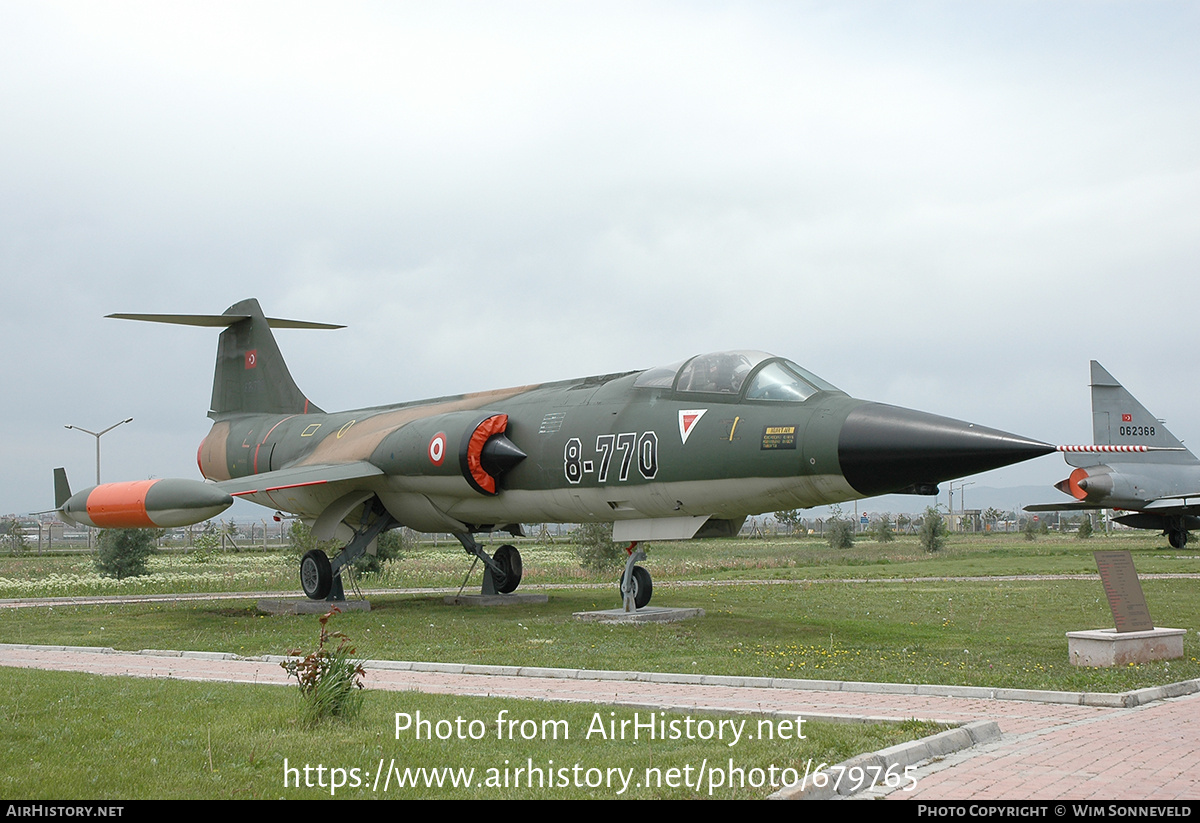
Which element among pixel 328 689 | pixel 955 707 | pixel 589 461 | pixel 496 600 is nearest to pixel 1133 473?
pixel 496 600

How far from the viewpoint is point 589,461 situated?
1468 cm

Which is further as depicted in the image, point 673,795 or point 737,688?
point 737,688

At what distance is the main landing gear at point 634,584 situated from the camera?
15.1 metres

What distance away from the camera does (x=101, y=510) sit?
15914 millimetres

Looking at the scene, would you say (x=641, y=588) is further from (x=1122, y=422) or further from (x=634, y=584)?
(x=1122, y=422)

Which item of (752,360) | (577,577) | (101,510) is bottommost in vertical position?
(577,577)

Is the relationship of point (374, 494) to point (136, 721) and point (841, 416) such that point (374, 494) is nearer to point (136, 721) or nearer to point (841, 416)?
point (841, 416)

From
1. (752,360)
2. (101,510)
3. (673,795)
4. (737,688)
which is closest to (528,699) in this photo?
(737,688)

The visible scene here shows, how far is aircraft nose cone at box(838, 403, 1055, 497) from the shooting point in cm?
1117

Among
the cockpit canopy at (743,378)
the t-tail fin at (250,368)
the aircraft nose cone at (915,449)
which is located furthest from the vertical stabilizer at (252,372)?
the aircraft nose cone at (915,449)

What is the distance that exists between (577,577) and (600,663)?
64.0 feet

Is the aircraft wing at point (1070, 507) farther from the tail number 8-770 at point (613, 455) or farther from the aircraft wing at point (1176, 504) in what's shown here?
the tail number 8-770 at point (613, 455)

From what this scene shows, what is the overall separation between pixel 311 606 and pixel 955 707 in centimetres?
1246

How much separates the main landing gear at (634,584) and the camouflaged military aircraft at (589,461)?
43 mm
